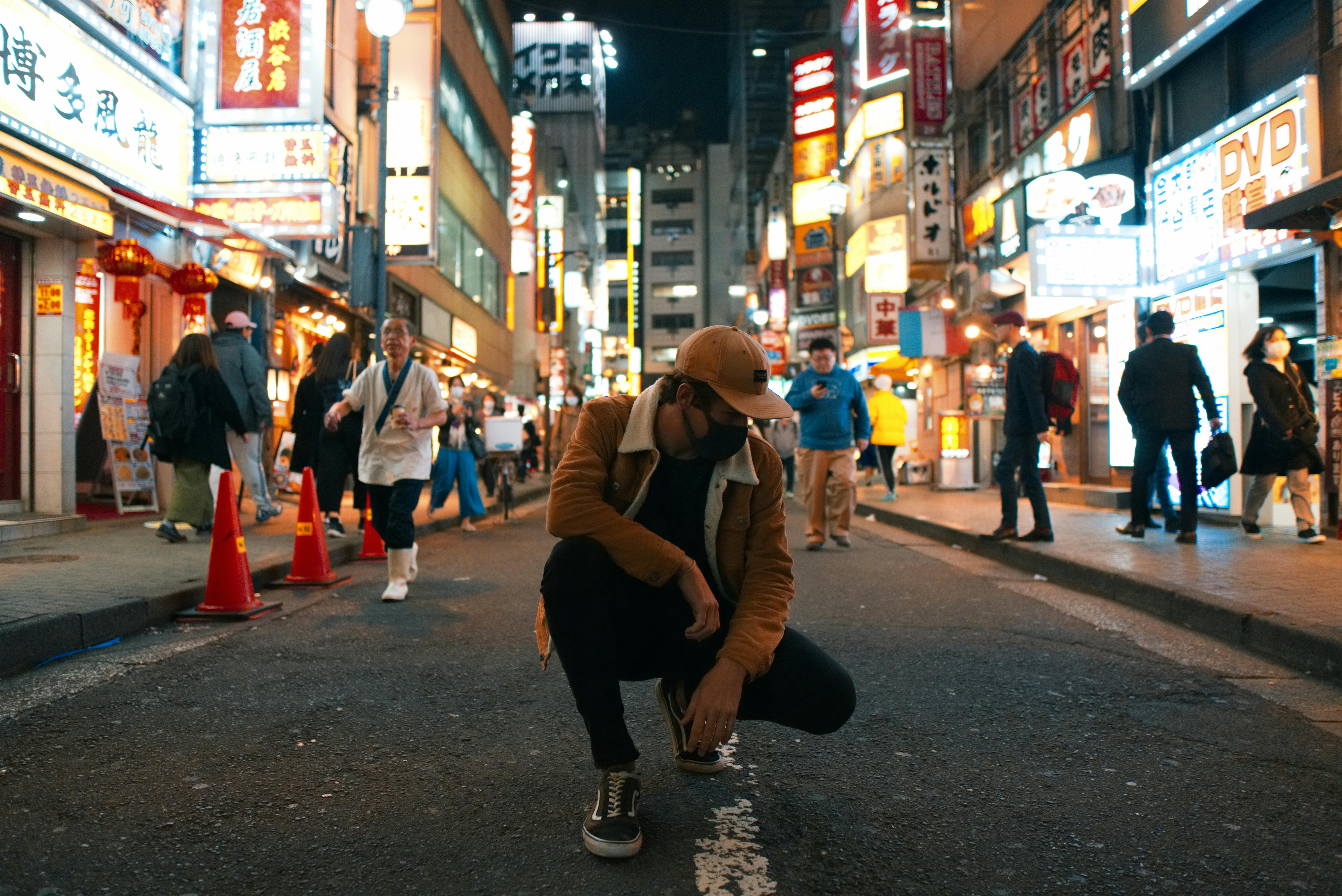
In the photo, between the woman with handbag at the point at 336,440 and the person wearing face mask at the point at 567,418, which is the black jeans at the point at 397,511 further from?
the person wearing face mask at the point at 567,418

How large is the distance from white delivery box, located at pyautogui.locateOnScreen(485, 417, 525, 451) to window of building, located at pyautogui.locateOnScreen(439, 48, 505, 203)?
8.36m

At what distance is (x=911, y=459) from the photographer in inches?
893

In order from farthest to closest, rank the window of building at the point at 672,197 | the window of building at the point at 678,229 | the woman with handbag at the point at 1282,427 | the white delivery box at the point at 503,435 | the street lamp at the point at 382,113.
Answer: the window of building at the point at 672,197, the window of building at the point at 678,229, the white delivery box at the point at 503,435, the street lamp at the point at 382,113, the woman with handbag at the point at 1282,427

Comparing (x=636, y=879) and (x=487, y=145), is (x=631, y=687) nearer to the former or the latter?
(x=636, y=879)

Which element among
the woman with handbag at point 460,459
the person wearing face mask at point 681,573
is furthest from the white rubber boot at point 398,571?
the woman with handbag at point 460,459

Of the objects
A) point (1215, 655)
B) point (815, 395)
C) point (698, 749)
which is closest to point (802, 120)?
point (815, 395)

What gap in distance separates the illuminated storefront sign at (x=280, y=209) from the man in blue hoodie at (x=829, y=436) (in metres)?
6.29

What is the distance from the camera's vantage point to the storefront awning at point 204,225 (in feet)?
32.1

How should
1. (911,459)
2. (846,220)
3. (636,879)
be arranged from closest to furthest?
(636,879) < (911,459) < (846,220)

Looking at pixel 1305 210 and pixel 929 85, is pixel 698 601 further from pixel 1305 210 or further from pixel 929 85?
pixel 929 85

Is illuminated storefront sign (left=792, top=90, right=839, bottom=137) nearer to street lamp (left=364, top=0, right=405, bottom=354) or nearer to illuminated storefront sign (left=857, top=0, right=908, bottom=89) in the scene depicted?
illuminated storefront sign (left=857, top=0, right=908, bottom=89)

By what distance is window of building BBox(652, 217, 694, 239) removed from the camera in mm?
92438

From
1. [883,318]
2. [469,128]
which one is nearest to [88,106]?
[883,318]

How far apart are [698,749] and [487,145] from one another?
106 feet
